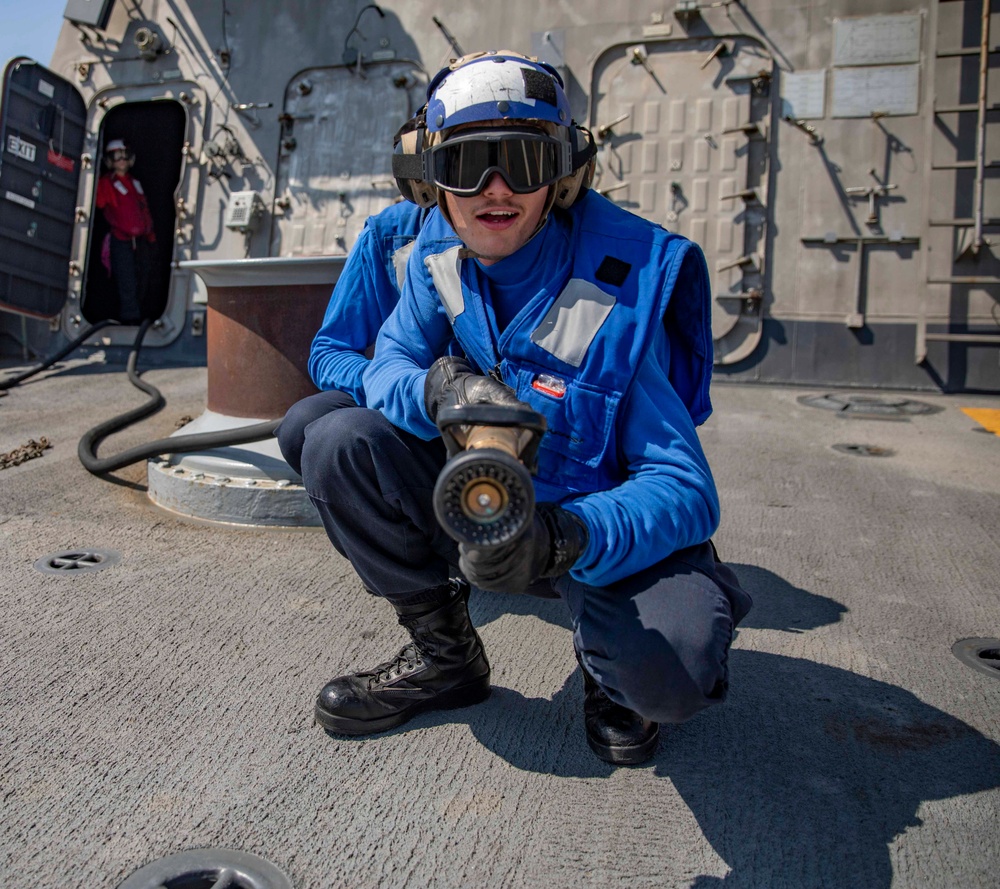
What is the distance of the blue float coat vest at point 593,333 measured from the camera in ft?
4.60

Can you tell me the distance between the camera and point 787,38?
17.6ft

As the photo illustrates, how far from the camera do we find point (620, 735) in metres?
1.47

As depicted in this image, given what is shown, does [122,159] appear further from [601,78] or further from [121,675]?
[121,675]

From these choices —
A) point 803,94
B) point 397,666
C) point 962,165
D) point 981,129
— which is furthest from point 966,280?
point 397,666

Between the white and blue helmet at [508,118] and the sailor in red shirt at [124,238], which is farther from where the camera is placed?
the sailor in red shirt at [124,238]

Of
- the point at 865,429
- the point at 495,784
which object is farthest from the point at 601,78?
the point at 495,784

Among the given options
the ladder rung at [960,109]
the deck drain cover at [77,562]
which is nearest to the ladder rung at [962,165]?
the ladder rung at [960,109]

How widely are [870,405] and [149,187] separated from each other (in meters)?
5.49

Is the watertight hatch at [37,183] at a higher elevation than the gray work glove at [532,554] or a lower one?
higher

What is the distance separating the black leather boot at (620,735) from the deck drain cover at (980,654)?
80cm

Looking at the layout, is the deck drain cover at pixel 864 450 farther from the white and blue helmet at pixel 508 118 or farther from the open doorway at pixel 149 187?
the open doorway at pixel 149 187

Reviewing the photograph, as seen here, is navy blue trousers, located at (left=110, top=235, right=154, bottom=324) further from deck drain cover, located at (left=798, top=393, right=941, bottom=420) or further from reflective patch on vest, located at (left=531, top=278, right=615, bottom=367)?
reflective patch on vest, located at (left=531, top=278, right=615, bottom=367)

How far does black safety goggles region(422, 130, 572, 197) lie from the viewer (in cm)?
140

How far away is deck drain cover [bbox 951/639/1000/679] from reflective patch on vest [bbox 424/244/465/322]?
1347mm
